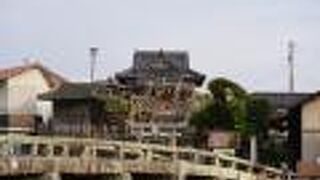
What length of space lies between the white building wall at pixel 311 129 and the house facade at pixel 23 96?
15.9m

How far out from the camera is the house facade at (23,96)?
6284 centimetres

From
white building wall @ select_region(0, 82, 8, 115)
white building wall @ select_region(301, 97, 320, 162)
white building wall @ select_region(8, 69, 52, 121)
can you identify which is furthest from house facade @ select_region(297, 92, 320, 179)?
white building wall @ select_region(0, 82, 8, 115)

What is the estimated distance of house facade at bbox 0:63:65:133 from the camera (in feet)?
206

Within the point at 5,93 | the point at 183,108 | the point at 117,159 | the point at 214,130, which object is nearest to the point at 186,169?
the point at 117,159

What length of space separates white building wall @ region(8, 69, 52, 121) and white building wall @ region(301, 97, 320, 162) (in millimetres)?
16809

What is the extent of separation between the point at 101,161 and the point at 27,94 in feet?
121

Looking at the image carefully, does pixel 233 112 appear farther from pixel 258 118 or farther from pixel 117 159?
pixel 117 159

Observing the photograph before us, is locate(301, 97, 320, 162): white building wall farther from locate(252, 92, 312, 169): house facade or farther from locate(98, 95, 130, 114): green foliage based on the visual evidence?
locate(98, 95, 130, 114): green foliage

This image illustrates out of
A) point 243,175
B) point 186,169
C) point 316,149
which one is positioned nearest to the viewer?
point 186,169

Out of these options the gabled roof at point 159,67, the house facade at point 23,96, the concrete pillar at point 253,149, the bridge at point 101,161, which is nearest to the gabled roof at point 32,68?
the house facade at point 23,96

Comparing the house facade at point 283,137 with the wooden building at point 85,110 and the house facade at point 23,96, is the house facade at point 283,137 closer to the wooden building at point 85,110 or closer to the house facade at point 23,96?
the wooden building at point 85,110

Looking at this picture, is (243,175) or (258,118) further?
(258,118)

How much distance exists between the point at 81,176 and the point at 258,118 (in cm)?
2381

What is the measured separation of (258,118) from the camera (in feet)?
174
